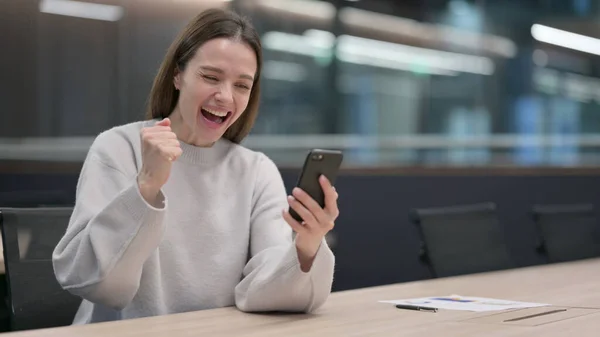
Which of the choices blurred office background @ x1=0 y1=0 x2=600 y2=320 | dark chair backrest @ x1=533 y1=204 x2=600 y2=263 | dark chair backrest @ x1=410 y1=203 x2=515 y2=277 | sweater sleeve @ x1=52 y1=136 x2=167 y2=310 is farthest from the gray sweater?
dark chair backrest @ x1=533 y1=204 x2=600 y2=263

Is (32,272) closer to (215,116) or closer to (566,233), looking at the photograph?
(215,116)

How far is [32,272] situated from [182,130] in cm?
49

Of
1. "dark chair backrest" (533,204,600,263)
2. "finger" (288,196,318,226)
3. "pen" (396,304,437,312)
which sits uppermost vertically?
"finger" (288,196,318,226)

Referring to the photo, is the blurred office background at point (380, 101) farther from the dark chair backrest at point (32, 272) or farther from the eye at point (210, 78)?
the dark chair backrest at point (32, 272)

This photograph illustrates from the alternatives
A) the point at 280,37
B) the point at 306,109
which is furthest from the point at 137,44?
the point at 306,109

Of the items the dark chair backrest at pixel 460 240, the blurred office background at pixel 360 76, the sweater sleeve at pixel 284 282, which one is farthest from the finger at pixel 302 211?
the blurred office background at pixel 360 76

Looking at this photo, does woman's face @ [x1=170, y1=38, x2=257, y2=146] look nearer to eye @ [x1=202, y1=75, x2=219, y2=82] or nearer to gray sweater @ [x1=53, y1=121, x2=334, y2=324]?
eye @ [x1=202, y1=75, x2=219, y2=82]

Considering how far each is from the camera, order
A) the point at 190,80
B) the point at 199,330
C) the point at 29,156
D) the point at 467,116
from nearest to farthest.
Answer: the point at 199,330 < the point at 190,80 < the point at 29,156 < the point at 467,116

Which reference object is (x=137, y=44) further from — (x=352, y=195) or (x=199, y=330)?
(x=199, y=330)

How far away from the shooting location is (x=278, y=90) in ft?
17.5

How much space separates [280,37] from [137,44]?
1171mm

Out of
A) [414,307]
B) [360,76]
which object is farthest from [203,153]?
[360,76]

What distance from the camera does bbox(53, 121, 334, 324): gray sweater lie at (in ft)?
5.77

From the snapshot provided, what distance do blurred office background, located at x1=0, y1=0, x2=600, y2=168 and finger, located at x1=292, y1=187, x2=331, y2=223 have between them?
2.37m
